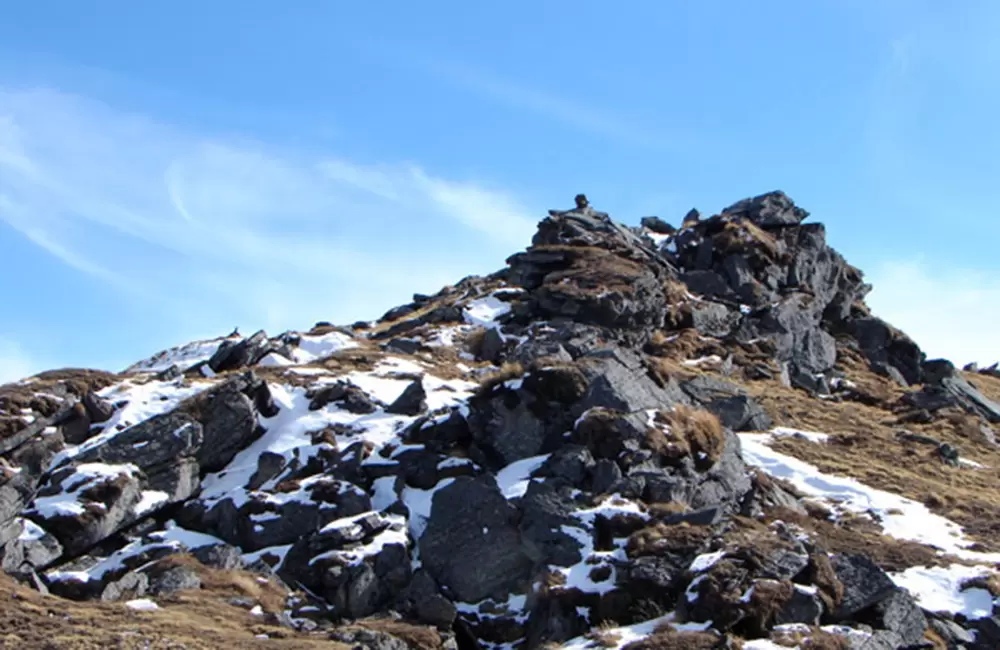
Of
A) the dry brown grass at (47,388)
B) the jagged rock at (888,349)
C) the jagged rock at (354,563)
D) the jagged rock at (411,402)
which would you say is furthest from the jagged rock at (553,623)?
the jagged rock at (888,349)

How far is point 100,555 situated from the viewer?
82.3ft

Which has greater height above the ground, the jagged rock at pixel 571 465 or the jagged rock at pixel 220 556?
the jagged rock at pixel 571 465

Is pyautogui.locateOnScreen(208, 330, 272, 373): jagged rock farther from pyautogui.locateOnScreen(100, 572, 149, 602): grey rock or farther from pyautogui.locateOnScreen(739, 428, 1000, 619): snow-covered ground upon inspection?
pyautogui.locateOnScreen(739, 428, 1000, 619): snow-covered ground

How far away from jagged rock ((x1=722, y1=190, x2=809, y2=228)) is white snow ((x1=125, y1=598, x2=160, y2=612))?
50091 mm

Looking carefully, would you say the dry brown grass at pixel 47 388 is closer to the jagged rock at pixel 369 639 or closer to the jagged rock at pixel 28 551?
the jagged rock at pixel 28 551

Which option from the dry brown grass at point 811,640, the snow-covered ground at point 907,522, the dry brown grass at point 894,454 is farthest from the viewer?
the dry brown grass at point 894,454

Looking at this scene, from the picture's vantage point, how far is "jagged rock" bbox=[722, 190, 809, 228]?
2496 inches

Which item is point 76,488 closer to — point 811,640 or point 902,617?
point 811,640

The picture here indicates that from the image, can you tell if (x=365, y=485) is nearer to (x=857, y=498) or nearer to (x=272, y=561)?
(x=272, y=561)

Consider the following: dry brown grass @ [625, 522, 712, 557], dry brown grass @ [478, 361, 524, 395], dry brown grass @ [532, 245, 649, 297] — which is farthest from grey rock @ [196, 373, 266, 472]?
dry brown grass @ [532, 245, 649, 297]

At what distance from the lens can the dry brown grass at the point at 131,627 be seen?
17.2 m

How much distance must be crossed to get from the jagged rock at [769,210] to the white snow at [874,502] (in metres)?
32.2

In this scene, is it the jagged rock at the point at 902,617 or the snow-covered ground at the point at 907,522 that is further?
the snow-covered ground at the point at 907,522

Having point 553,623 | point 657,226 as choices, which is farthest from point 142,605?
point 657,226
